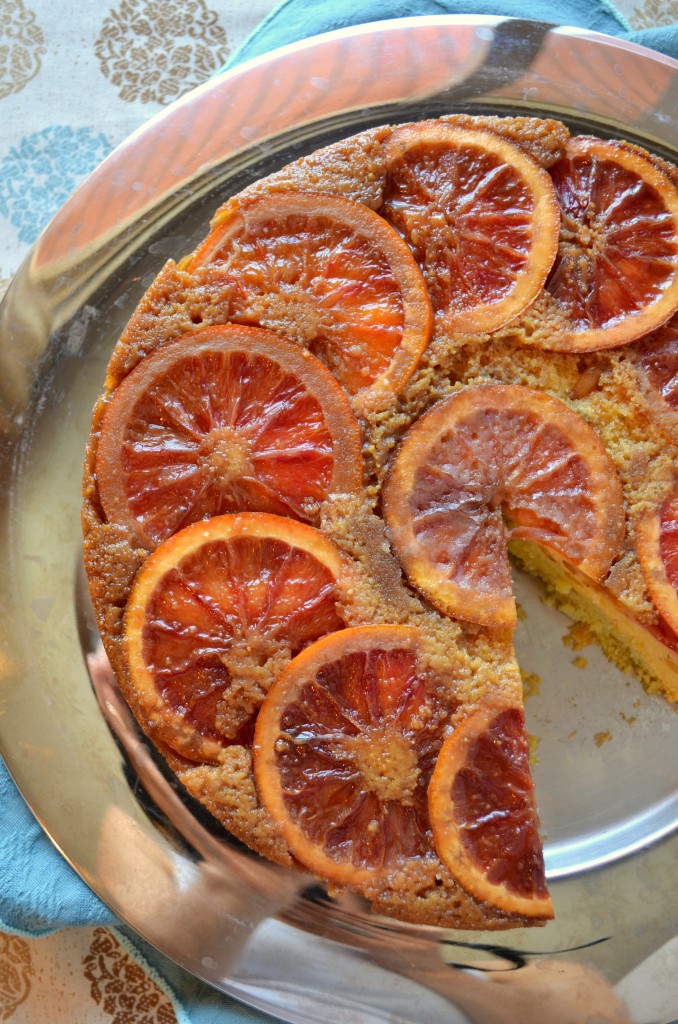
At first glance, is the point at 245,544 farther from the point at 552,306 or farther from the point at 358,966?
the point at 358,966

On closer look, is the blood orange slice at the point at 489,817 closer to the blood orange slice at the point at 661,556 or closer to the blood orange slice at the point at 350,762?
the blood orange slice at the point at 350,762

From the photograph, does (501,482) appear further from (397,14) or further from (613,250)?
(397,14)

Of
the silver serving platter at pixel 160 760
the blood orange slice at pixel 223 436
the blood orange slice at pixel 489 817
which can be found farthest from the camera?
the silver serving platter at pixel 160 760

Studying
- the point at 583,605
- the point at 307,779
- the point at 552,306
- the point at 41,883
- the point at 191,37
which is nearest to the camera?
the point at 307,779

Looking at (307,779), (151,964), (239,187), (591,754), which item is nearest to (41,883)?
(151,964)

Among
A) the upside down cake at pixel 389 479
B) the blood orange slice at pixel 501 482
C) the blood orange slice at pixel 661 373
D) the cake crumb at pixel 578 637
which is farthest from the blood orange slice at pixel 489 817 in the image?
the blood orange slice at pixel 661 373

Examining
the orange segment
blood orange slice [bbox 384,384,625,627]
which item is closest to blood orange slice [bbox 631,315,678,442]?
blood orange slice [bbox 384,384,625,627]

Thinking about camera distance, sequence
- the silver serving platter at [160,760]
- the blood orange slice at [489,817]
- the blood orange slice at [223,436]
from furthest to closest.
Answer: the silver serving platter at [160,760], the blood orange slice at [223,436], the blood orange slice at [489,817]
